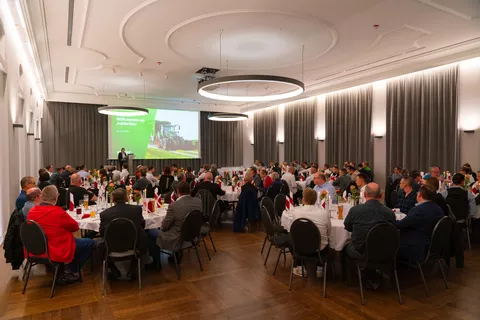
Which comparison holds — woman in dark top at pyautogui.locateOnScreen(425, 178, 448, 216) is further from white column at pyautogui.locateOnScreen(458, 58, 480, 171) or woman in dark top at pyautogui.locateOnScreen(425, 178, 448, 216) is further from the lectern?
the lectern

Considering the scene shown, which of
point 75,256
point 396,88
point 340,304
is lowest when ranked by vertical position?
point 340,304

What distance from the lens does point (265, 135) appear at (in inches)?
741

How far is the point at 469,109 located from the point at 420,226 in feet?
24.3

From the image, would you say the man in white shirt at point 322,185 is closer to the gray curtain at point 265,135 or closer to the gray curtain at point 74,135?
the gray curtain at point 265,135

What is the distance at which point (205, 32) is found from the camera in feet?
24.7

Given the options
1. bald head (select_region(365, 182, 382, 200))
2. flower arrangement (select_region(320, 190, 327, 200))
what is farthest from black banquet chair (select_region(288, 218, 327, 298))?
flower arrangement (select_region(320, 190, 327, 200))

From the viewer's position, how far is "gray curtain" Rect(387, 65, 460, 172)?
32.7 ft

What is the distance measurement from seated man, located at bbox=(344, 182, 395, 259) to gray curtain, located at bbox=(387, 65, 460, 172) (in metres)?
7.44

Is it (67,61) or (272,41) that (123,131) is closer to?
(67,61)

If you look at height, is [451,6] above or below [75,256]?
above

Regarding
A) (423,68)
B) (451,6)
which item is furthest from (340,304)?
(423,68)

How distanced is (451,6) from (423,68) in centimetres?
432

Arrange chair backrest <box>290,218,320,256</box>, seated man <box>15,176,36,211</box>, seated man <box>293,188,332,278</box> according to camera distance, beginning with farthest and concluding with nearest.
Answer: seated man <box>15,176,36,211</box> < seated man <box>293,188,332,278</box> < chair backrest <box>290,218,320,256</box>

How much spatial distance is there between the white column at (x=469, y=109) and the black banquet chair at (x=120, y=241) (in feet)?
31.4
